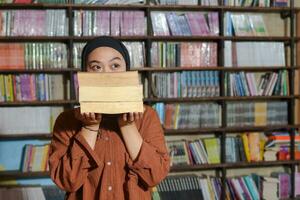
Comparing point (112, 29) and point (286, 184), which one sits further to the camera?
point (286, 184)

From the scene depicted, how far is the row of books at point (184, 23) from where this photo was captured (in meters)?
3.25

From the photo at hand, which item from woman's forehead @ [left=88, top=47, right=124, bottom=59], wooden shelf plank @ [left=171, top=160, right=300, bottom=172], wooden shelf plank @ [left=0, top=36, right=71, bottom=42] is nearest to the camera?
woman's forehead @ [left=88, top=47, right=124, bottom=59]

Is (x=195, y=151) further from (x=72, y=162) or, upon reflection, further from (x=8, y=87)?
(x=72, y=162)

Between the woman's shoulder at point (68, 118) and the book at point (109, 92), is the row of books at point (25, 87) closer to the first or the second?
the woman's shoulder at point (68, 118)

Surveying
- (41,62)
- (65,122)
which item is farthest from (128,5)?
(65,122)

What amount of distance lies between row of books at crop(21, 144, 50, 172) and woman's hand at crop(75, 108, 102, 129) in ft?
6.82

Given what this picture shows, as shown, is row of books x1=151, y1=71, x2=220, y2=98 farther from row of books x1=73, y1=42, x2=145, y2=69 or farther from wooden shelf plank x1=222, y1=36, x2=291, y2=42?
wooden shelf plank x1=222, y1=36, x2=291, y2=42

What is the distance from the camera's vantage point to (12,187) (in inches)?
124

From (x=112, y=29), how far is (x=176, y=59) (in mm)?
593

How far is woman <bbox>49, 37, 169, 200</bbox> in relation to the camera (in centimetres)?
118

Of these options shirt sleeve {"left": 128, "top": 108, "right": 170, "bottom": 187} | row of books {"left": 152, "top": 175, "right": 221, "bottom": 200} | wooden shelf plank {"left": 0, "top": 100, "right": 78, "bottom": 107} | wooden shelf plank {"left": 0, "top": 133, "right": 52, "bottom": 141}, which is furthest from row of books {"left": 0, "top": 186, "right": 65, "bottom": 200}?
shirt sleeve {"left": 128, "top": 108, "right": 170, "bottom": 187}

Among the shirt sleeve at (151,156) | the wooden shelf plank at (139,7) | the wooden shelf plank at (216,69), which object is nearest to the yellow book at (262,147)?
the wooden shelf plank at (216,69)

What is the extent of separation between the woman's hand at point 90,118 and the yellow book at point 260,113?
2.52 metres

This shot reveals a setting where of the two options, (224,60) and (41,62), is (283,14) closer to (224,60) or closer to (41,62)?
(224,60)
